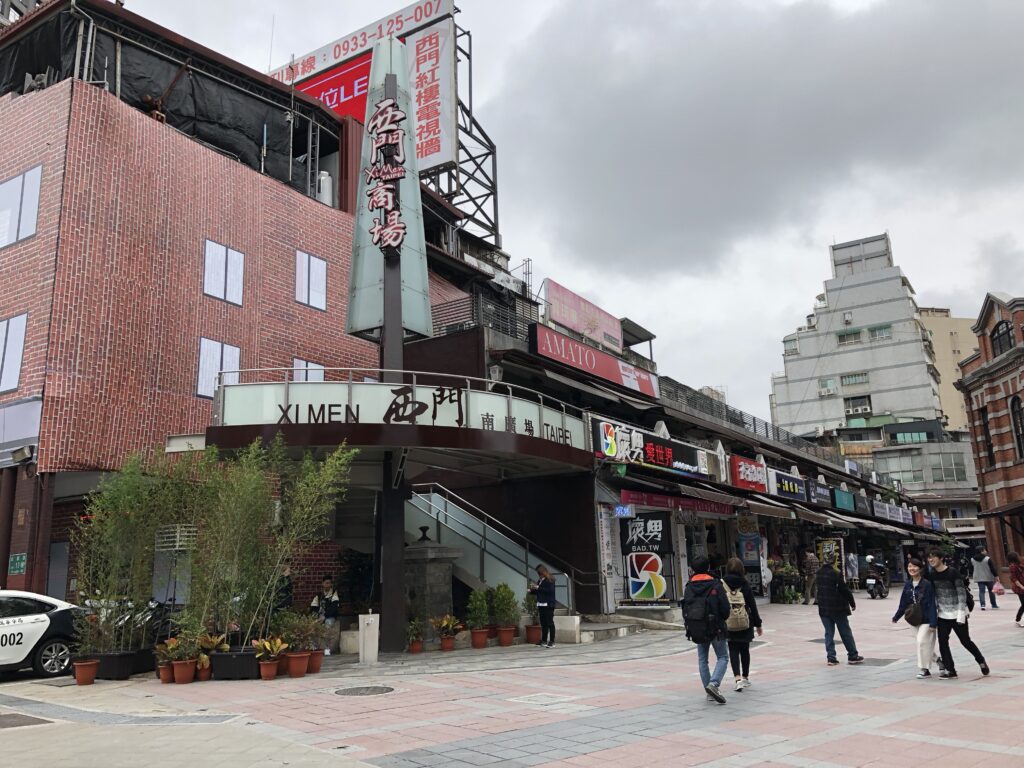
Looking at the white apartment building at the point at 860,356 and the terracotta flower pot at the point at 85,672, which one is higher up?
the white apartment building at the point at 860,356

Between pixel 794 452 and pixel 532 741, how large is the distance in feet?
124

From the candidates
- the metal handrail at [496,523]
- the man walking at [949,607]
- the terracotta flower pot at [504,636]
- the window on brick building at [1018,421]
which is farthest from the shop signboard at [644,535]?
the window on brick building at [1018,421]

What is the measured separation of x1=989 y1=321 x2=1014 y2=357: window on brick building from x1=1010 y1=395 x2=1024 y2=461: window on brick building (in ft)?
8.56

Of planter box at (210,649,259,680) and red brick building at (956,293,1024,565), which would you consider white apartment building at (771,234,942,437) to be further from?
planter box at (210,649,259,680)

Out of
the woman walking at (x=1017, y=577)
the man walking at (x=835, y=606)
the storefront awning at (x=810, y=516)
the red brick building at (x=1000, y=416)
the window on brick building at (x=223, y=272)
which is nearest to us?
the man walking at (x=835, y=606)

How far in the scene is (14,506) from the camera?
17.6m

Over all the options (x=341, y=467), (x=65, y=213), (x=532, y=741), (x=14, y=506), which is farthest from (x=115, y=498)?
(x=532, y=741)

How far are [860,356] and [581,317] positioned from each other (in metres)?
58.2

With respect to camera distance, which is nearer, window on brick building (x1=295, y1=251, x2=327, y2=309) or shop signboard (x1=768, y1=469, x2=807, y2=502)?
window on brick building (x1=295, y1=251, x2=327, y2=309)

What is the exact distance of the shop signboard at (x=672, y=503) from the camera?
2312 centimetres

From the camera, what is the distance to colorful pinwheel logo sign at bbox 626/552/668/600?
21.7 m

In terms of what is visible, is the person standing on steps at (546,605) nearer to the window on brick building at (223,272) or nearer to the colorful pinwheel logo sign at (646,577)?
the colorful pinwheel logo sign at (646,577)

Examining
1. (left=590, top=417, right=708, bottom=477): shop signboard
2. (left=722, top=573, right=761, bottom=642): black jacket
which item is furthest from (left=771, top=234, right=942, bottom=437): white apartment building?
(left=722, top=573, right=761, bottom=642): black jacket

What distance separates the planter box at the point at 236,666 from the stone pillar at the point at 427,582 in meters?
5.43
